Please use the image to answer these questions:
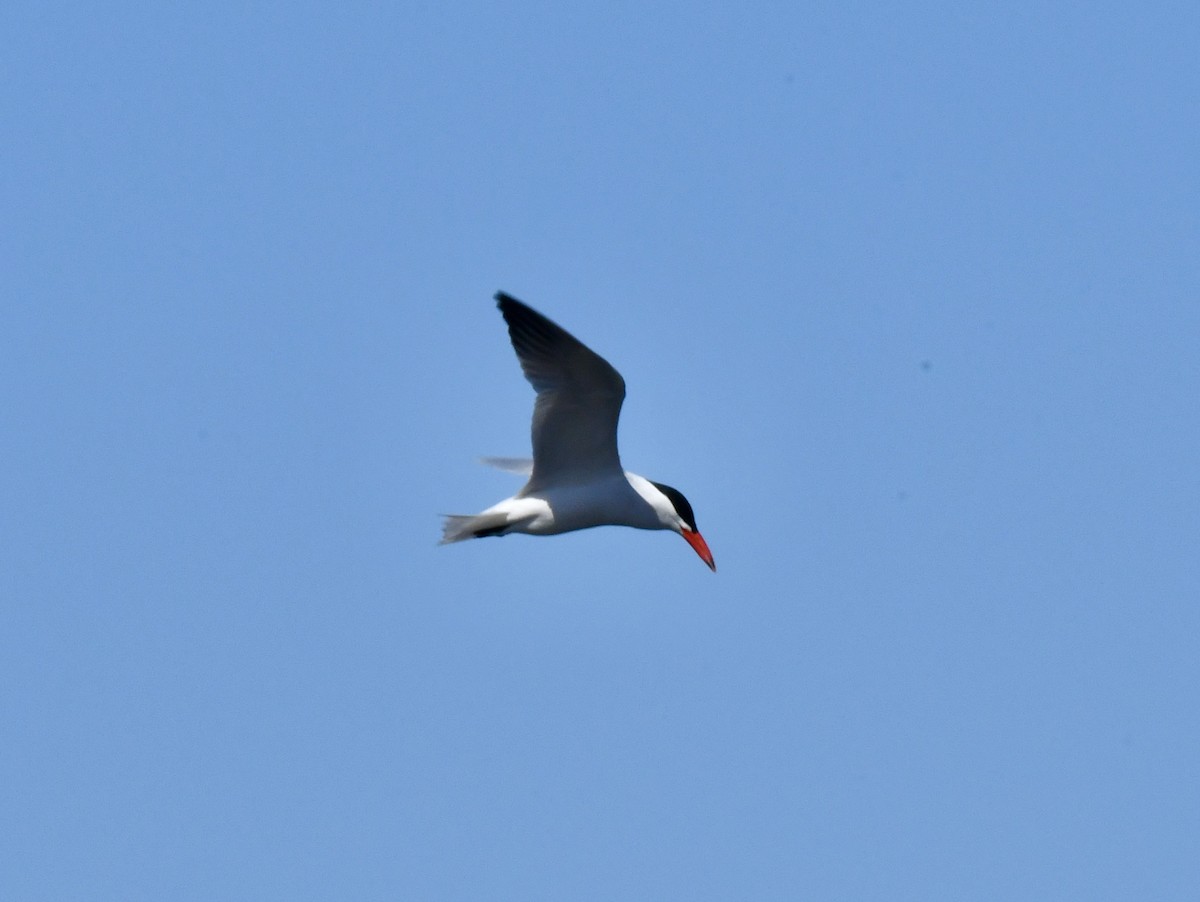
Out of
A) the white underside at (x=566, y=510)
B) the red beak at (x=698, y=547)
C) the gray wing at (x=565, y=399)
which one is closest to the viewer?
the gray wing at (x=565, y=399)

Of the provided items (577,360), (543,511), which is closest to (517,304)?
(577,360)

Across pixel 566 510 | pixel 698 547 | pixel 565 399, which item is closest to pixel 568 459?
pixel 566 510

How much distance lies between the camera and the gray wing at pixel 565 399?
19.2m

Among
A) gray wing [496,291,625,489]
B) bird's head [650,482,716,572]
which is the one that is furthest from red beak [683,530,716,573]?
gray wing [496,291,625,489]

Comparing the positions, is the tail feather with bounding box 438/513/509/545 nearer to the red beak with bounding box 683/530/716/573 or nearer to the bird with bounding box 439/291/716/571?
the bird with bounding box 439/291/716/571

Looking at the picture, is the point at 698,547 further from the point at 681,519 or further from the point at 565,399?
the point at 565,399

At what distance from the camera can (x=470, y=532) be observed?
19969 mm

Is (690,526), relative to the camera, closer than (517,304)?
No

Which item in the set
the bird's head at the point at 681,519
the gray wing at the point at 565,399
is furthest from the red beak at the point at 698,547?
the gray wing at the point at 565,399

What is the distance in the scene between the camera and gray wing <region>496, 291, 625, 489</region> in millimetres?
19156

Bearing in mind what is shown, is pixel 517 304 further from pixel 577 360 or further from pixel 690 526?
pixel 690 526

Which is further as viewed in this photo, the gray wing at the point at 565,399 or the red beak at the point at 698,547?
the red beak at the point at 698,547

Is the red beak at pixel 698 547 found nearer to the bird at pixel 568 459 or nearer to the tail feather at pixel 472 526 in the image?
the bird at pixel 568 459

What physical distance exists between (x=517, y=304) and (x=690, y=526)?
9.78 ft
